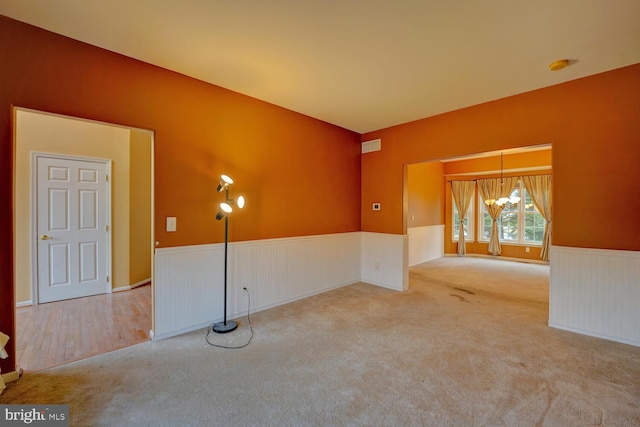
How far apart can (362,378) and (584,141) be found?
3.46 meters

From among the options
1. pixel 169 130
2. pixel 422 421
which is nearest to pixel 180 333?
pixel 169 130

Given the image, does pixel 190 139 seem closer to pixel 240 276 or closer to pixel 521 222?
pixel 240 276

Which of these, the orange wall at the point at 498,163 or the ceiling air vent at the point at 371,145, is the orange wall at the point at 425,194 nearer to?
the orange wall at the point at 498,163

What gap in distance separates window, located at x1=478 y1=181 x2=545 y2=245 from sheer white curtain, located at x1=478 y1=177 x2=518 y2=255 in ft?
0.46

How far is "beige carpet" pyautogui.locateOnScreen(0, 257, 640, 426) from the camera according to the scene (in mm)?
1758

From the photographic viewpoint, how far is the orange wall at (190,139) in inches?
82.7

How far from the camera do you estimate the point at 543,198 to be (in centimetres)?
682

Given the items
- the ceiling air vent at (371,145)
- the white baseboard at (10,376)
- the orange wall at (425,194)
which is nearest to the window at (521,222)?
the orange wall at (425,194)

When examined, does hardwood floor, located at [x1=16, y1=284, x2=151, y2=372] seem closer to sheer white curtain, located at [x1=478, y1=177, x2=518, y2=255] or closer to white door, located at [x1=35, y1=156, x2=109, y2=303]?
white door, located at [x1=35, y1=156, x2=109, y2=303]

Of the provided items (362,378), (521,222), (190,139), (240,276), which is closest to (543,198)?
(521,222)

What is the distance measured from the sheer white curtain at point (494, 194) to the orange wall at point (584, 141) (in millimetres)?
4776

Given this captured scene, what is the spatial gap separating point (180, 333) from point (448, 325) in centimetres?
307

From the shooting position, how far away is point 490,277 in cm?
543

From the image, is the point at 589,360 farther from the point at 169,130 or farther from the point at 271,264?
the point at 169,130
